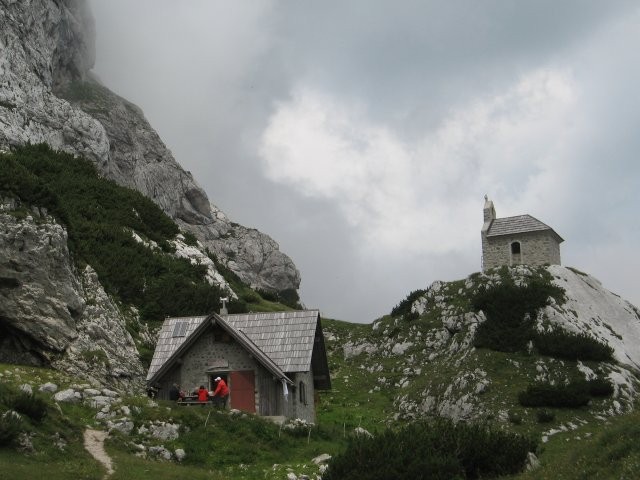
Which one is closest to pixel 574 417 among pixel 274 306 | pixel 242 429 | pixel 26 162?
pixel 242 429

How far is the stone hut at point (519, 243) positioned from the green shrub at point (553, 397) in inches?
839

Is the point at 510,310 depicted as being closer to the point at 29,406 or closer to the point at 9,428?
the point at 29,406

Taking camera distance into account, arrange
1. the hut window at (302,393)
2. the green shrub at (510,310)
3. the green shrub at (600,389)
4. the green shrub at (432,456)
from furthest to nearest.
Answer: the green shrub at (510,310) → the green shrub at (600,389) → the hut window at (302,393) → the green shrub at (432,456)

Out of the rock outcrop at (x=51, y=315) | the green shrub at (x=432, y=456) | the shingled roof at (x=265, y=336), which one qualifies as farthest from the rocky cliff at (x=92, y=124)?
the green shrub at (x=432, y=456)

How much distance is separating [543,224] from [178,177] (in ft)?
221

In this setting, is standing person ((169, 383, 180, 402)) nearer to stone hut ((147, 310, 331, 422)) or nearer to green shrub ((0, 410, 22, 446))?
stone hut ((147, 310, 331, 422))

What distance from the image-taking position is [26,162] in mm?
50906

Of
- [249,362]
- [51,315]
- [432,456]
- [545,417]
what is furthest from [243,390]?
[545,417]

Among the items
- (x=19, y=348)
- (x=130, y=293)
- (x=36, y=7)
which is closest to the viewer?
(x=19, y=348)

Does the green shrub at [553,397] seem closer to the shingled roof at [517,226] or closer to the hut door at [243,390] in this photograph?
the hut door at [243,390]

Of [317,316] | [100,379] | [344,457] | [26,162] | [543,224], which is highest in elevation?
[26,162]

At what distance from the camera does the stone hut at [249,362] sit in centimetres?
2922

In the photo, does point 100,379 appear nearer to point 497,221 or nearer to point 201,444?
point 201,444

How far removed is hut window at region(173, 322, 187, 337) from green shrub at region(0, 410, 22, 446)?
14100 millimetres
